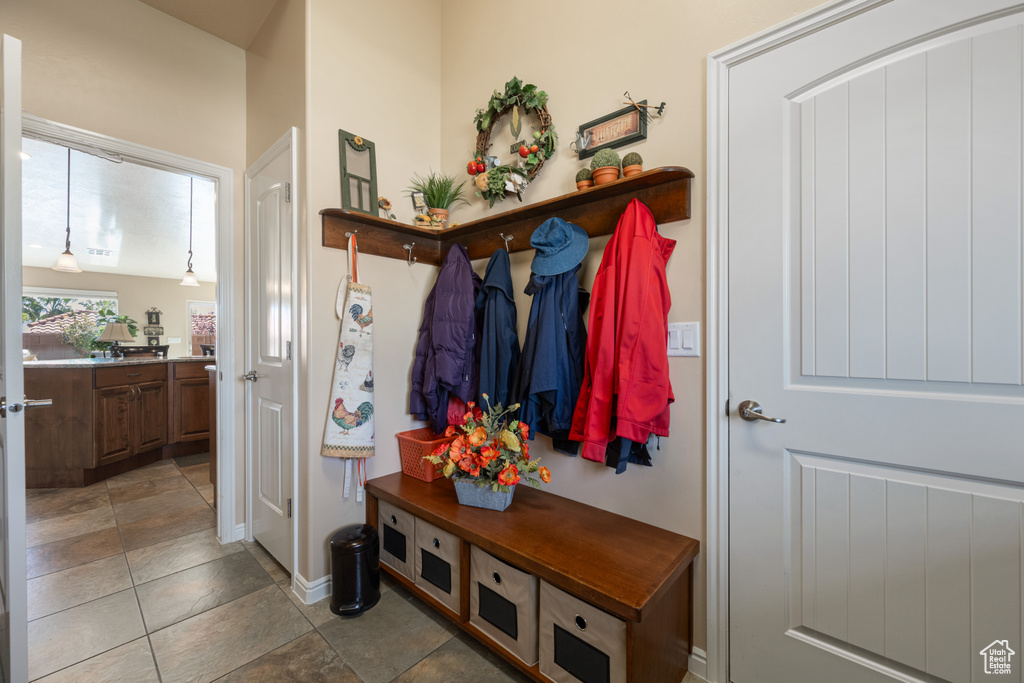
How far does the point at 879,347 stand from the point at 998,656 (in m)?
0.76

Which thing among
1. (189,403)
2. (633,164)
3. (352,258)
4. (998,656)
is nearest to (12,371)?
→ (352,258)

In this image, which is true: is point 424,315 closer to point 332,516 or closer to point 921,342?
point 332,516

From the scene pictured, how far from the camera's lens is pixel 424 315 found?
2143 millimetres

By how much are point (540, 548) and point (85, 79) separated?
290 centimetres

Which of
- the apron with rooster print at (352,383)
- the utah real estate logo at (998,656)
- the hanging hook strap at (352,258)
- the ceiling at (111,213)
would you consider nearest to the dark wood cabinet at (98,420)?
the ceiling at (111,213)

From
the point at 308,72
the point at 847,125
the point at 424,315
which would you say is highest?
the point at 308,72

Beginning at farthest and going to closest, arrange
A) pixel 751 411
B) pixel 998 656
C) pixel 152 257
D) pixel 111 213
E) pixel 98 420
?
pixel 152 257
pixel 111 213
pixel 98 420
pixel 751 411
pixel 998 656

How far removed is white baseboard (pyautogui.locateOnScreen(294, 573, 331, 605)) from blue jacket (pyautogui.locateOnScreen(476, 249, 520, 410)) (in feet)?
3.60

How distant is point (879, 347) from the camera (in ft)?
3.64

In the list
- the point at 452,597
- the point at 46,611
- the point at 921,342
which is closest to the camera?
the point at 921,342

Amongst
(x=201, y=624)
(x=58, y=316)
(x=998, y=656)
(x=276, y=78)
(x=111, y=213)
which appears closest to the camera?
(x=998, y=656)

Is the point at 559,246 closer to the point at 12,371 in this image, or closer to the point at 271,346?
the point at 271,346

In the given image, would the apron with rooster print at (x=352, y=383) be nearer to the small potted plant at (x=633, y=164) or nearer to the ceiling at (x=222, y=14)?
the small potted plant at (x=633, y=164)

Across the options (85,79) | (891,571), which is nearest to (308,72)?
(85,79)
